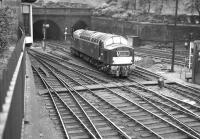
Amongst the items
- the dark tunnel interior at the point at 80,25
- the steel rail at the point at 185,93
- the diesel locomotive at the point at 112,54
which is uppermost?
the dark tunnel interior at the point at 80,25

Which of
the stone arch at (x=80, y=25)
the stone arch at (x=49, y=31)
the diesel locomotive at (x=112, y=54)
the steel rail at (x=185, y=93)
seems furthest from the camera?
the stone arch at (x=80, y=25)

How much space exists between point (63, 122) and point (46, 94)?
5474mm

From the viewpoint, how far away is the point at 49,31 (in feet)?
208

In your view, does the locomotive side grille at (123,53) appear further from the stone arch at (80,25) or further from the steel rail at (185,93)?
the stone arch at (80,25)

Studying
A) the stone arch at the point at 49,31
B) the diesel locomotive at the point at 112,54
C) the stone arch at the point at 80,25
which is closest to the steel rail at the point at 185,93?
the diesel locomotive at the point at 112,54

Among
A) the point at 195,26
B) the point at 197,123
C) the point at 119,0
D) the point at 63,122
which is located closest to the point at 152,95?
the point at 197,123

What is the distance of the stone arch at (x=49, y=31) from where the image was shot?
6009 cm

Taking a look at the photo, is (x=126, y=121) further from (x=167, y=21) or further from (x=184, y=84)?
(x=167, y=21)

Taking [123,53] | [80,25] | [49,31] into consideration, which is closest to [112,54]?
[123,53]

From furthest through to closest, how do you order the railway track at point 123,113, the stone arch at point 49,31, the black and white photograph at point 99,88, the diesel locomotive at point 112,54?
the stone arch at point 49,31
the diesel locomotive at point 112,54
the railway track at point 123,113
the black and white photograph at point 99,88

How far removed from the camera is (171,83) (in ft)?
73.3

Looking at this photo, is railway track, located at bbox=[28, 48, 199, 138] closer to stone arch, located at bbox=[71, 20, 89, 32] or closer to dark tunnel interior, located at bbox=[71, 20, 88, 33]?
stone arch, located at bbox=[71, 20, 89, 32]

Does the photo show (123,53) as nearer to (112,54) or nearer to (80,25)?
(112,54)

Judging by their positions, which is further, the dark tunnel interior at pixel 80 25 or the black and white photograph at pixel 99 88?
the dark tunnel interior at pixel 80 25
